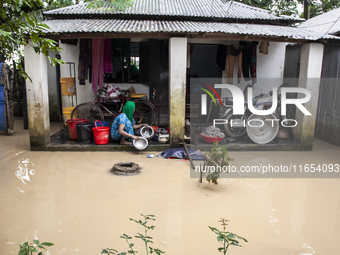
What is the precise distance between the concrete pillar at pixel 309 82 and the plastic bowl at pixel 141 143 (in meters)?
4.15

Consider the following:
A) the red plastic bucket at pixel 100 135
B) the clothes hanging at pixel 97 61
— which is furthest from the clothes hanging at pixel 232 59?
the red plastic bucket at pixel 100 135

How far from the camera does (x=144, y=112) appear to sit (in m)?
9.09

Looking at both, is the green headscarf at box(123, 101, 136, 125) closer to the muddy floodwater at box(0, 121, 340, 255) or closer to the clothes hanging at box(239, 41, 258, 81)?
the muddy floodwater at box(0, 121, 340, 255)

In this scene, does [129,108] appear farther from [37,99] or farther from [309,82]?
[309,82]

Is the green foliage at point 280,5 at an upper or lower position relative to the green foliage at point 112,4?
upper

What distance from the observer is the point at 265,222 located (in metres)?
3.67

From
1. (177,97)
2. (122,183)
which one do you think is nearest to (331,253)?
(122,183)

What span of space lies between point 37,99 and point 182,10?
550 centimetres

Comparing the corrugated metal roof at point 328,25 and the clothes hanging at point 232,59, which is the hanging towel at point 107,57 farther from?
the corrugated metal roof at point 328,25

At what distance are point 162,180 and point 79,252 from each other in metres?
2.28

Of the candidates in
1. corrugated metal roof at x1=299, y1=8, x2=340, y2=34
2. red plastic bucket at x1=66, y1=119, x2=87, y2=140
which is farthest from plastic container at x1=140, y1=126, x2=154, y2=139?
corrugated metal roof at x1=299, y1=8, x2=340, y2=34

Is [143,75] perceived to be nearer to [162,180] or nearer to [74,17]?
[74,17]

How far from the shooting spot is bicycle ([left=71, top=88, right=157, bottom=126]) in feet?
28.5

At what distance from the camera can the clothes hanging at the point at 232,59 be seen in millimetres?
8984
